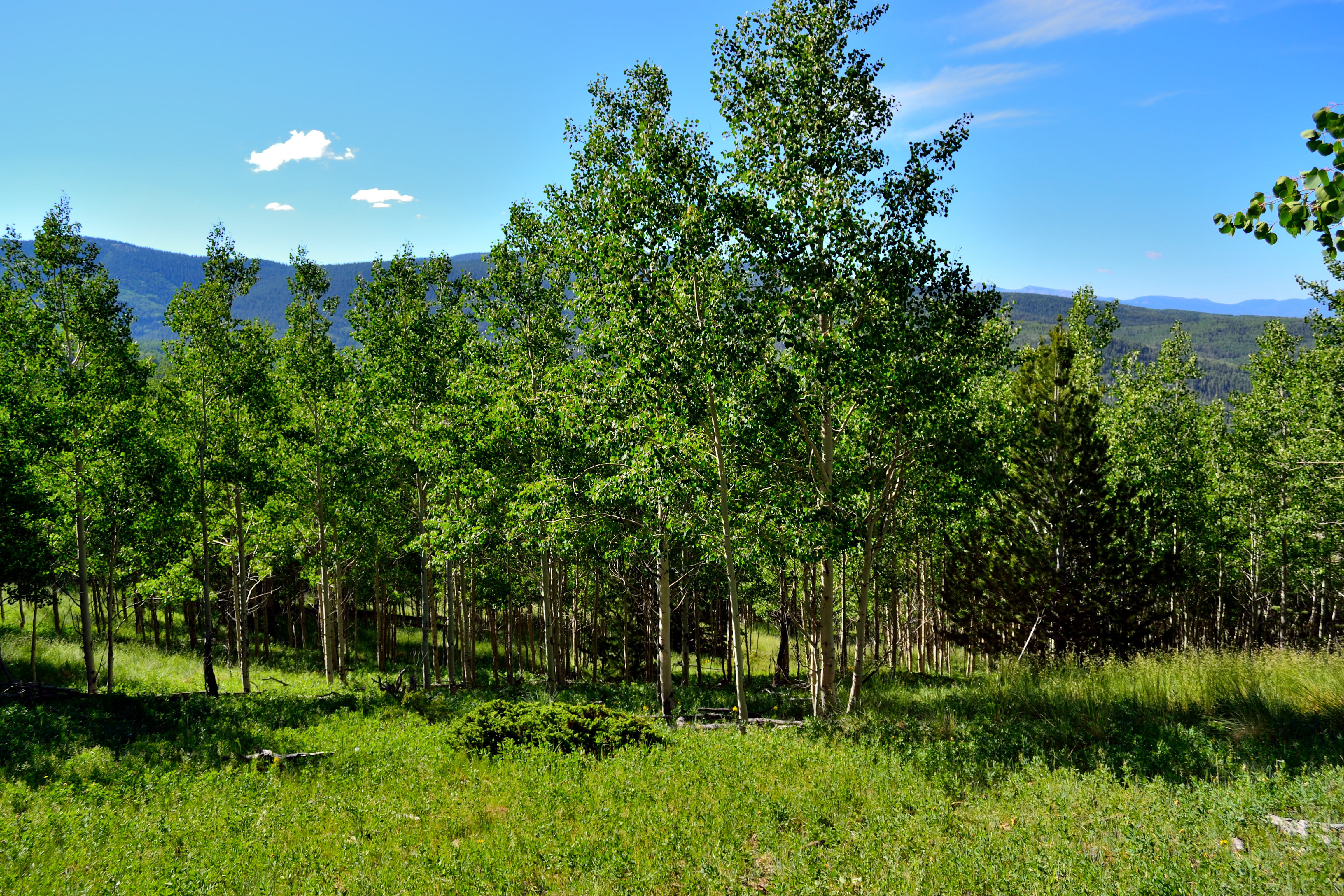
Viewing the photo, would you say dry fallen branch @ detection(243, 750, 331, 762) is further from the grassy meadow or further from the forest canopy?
the forest canopy

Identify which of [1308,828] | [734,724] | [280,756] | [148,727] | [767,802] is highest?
[1308,828]

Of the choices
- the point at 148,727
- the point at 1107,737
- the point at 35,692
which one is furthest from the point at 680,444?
the point at 35,692

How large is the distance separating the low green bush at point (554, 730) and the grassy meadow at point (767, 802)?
0.39m

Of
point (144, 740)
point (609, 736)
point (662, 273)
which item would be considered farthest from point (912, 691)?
point (144, 740)

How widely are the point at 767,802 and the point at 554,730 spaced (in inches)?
199

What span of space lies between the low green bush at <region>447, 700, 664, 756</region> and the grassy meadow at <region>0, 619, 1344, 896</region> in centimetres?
39

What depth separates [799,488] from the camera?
A: 13.4 m

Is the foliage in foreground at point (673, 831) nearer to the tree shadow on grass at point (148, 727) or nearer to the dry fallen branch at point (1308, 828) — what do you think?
the dry fallen branch at point (1308, 828)

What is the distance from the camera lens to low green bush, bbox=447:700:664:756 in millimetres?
12102

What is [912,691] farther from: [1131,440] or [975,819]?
[1131,440]

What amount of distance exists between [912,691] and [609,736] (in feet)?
38.4

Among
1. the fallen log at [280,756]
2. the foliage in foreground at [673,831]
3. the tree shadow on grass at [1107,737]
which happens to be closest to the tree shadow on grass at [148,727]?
the fallen log at [280,756]

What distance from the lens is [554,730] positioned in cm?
1239

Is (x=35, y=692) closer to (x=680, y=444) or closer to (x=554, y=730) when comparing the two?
(x=554, y=730)
